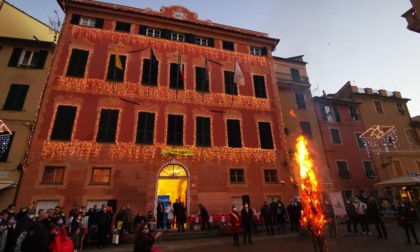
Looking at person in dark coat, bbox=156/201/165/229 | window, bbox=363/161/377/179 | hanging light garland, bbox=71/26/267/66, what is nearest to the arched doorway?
person in dark coat, bbox=156/201/165/229

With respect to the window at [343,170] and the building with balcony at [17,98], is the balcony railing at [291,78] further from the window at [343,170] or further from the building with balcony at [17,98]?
the building with balcony at [17,98]

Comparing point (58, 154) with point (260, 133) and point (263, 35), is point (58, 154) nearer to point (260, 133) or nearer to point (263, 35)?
point (260, 133)

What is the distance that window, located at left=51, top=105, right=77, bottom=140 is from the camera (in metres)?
14.8

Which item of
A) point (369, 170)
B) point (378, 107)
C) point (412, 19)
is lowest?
point (369, 170)

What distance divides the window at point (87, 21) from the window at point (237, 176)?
49.5 feet

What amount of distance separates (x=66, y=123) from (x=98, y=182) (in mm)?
4336

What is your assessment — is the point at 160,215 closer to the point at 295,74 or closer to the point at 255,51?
the point at 255,51

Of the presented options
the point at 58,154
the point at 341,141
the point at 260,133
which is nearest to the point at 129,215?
the point at 58,154

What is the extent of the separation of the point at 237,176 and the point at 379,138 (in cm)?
1881

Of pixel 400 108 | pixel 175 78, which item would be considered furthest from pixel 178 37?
pixel 400 108

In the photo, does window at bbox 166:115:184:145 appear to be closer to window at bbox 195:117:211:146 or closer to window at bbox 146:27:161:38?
window at bbox 195:117:211:146

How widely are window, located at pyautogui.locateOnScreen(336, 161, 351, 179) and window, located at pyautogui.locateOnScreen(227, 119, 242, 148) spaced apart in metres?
11.6

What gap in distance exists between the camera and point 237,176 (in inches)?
684

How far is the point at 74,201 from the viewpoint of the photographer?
44.5ft
